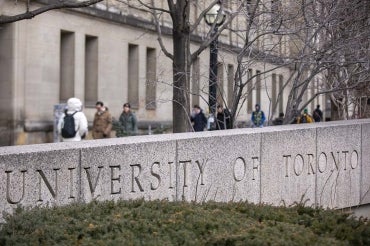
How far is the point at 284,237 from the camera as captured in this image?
580cm

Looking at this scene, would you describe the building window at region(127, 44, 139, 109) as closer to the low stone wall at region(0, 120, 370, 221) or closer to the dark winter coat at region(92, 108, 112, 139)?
the dark winter coat at region(92, 108, 112, 139)

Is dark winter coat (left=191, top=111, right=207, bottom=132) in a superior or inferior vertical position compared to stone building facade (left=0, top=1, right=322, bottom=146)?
inferior

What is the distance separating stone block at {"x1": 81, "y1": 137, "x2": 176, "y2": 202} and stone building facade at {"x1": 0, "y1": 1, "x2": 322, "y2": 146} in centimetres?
1433

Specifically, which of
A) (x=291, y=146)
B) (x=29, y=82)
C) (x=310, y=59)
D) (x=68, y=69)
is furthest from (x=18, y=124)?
(x=291, y=146)

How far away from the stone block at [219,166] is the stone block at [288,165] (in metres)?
0.23

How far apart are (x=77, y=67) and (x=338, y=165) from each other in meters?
18.7

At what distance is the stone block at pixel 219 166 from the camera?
374 inches

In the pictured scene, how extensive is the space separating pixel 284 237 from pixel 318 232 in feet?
1.95

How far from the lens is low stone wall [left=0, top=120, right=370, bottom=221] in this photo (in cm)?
773

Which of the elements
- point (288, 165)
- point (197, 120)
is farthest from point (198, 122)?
point (288, 165)

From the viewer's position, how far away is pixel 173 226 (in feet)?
20.3

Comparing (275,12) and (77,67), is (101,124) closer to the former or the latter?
(77,67)

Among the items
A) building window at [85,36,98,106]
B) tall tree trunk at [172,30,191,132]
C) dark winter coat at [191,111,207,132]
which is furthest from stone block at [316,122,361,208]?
building window at [85,36,98,106]

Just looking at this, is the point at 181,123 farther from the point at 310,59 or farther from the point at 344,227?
the point at 344,227
